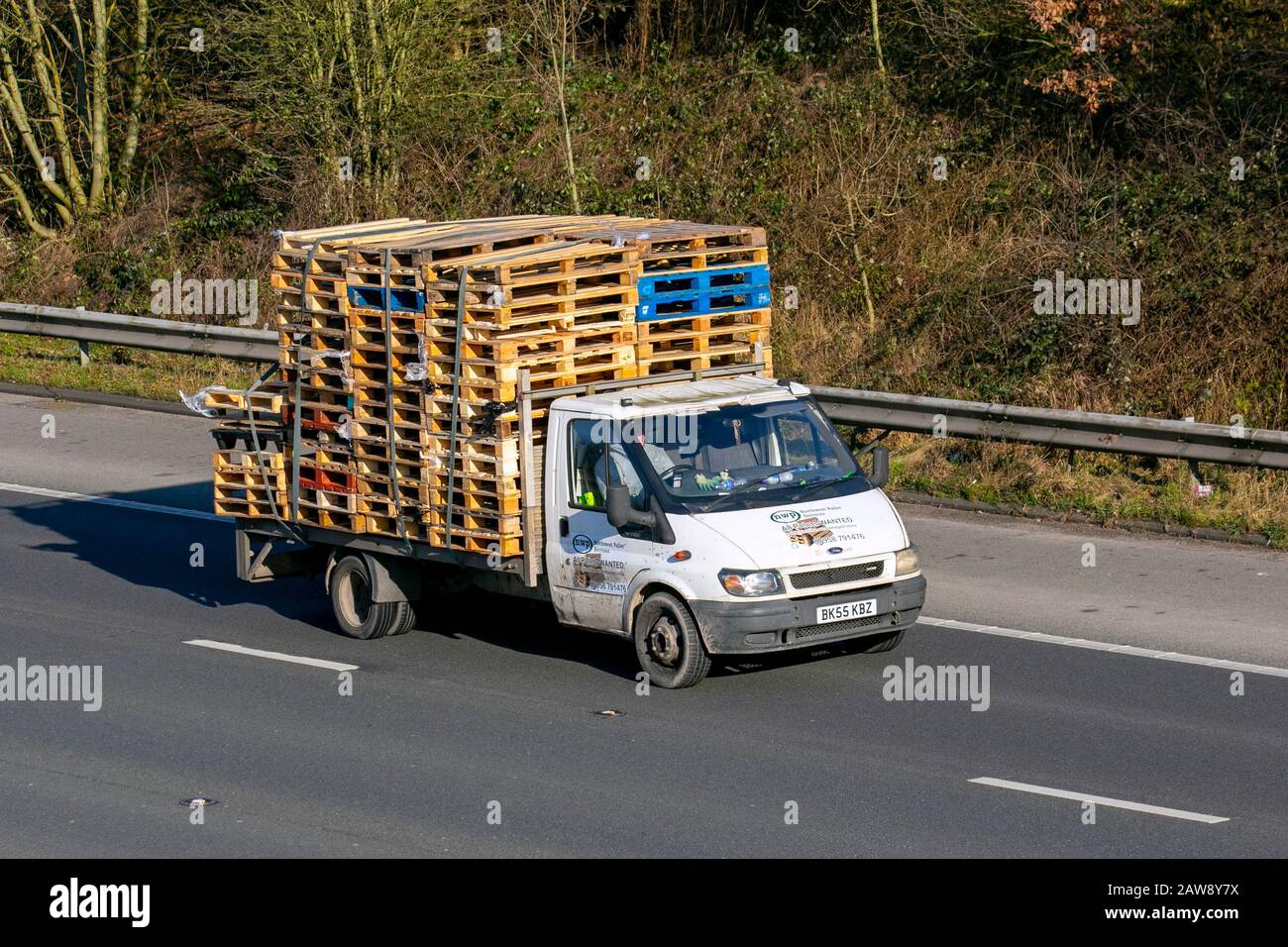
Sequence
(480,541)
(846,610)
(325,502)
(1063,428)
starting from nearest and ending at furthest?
1. (846,610)
2. (480,541)
3. (325,502)
4. (1063,428)

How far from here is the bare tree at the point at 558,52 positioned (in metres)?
23.9

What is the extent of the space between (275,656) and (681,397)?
3.34 m

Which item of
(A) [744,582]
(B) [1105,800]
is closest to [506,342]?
(A) [744,582]

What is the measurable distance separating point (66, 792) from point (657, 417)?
167 inches

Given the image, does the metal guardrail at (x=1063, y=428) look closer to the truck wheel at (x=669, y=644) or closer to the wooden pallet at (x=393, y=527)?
the wooden pallet at (x=393, y=527)

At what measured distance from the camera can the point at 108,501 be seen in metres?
17.7

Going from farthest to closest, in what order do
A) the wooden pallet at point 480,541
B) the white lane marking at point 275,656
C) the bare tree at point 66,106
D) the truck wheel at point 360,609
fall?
1. the bare tree at point 66,106
2. the truck wheel at point 360,609
3. the white lane marking at point 275,656
4. the wooden pallet at point 480,541

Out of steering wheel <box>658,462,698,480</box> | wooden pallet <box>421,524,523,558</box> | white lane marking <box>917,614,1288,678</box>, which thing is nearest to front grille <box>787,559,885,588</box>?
steering wheel <box>658,462,698,480</box>

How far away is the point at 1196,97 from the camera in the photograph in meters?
21.8

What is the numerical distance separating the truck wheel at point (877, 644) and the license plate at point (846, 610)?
33.6 inches

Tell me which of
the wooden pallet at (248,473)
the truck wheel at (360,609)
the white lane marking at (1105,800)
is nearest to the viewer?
the white lane marking at (1105,800)

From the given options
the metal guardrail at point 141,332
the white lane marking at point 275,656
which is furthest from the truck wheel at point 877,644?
the metal guardrail at point 141,332

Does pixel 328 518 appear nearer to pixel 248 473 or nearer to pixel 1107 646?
pixel 248 473

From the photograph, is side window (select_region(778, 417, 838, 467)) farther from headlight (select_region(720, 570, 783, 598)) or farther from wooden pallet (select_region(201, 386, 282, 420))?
wooden pallet (select_region(201, 386, 282, 420))
